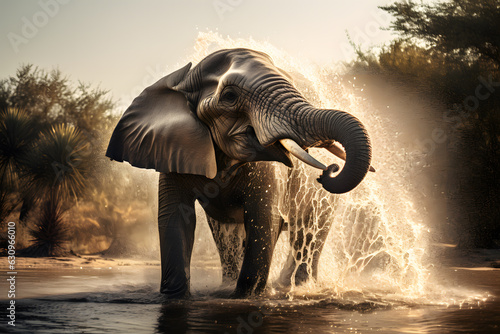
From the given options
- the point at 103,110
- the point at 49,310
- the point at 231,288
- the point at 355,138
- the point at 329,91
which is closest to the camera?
the point at 355,138

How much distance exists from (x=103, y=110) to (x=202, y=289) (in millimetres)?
21099

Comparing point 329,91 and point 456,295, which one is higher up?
point 329,91

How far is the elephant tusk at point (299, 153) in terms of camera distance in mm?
6371

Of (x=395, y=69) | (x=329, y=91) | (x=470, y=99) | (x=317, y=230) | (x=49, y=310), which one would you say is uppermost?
(x=395, y=69)

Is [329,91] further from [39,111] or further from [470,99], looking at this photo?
[39,111]

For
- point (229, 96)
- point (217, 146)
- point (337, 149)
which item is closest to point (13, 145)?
point (217, 146)

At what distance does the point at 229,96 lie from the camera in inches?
286

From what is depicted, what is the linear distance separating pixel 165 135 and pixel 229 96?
2.90ft

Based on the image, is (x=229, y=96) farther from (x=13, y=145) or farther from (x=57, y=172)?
(x=13, y=145)

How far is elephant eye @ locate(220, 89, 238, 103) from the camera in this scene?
723 cm

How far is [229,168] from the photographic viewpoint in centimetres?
772

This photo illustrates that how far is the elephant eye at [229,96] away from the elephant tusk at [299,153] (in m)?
0.76

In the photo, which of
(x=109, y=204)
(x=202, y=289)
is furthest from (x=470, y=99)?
(x=202, y=289)

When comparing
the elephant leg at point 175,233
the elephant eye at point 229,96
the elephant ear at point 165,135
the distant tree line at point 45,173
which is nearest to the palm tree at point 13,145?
the distant tree line at point 45,173
